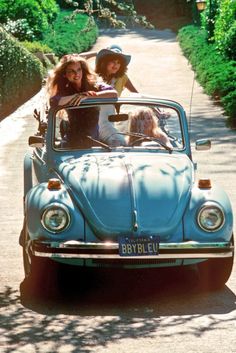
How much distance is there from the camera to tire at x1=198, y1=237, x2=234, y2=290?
27.8 feet

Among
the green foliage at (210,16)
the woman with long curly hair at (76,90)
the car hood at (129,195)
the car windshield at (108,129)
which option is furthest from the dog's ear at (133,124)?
the green foliage at (210,16)

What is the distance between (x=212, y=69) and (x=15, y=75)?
18.7 feet

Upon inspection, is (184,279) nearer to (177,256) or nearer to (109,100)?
(177,256)

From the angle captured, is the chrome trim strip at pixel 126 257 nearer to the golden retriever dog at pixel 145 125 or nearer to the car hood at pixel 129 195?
the car hood at pixel 129 195

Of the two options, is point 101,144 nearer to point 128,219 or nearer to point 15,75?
point 128,219

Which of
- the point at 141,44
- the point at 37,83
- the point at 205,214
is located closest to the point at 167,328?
the point at 205,214

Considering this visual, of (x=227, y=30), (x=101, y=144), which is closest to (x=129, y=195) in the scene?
(x=101, y=144)

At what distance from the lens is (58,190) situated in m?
8.45

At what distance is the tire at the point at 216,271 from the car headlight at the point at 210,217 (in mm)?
317

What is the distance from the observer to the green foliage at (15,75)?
2452cm

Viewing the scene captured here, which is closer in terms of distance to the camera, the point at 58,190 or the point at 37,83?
the point at 58,190

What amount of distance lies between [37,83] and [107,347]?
79.6ft

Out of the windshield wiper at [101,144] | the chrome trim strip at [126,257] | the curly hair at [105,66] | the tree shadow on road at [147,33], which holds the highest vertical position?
the curly hair at [105,66]

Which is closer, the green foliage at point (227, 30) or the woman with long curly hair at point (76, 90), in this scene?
the woman with long curly hair at point (76, 90)
